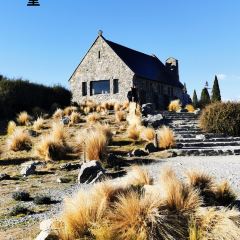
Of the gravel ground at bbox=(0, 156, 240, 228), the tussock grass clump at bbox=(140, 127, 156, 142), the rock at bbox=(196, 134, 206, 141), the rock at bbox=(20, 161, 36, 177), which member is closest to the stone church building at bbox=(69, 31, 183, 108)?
the rock at bbox=(196, 134, 206, 141)

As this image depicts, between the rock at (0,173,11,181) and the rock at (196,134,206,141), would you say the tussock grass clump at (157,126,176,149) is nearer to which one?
the rock at (196,134,206,141)

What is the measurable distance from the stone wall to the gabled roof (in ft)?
1.83

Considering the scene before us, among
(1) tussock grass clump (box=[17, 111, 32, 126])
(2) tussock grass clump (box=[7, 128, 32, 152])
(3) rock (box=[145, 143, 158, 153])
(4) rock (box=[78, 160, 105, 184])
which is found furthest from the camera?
(1) tussock grass clump (box=[17, 111, 32, 126])

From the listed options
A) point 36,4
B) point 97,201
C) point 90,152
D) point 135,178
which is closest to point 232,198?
point 135,178

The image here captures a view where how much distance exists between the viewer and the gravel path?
36.7 ft

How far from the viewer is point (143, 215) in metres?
6.00

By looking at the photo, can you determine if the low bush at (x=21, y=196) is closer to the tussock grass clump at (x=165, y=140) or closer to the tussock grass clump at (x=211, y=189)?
the tussock grass clump at (x=211, y=189)

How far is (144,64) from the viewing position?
41.4 meters

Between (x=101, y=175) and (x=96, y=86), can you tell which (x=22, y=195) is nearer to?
(x=101, y=175)

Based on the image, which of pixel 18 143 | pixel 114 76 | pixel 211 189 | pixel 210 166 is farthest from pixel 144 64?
pixel 211 189

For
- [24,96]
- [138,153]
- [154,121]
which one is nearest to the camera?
[138,153]

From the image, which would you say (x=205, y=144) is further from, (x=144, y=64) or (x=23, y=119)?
(x=144, y=64)

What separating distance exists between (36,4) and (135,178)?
4355 millimetres

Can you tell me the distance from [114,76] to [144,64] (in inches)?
176
